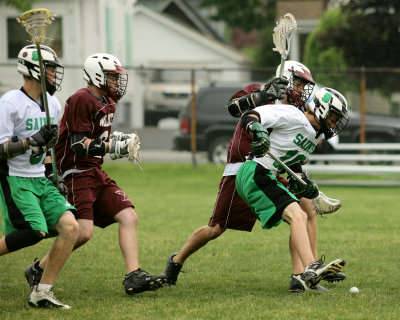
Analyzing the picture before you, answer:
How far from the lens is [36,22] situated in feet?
18.3

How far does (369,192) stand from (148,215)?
16.0ft

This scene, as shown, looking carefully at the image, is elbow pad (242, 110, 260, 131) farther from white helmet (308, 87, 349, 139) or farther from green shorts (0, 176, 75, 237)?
green shorts (0, 176, 75, 237)

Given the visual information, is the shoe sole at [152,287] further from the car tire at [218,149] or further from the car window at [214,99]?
the car window at [214,99]

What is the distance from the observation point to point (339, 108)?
6199mm

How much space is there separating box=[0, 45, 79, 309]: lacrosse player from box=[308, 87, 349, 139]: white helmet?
199 cm

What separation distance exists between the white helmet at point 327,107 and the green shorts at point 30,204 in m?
2.02

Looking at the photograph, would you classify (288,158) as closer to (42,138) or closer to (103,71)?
(103,71)

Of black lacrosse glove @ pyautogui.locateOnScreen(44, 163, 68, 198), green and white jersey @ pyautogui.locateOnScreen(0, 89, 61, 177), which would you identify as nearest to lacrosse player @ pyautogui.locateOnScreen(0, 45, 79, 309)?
green and white jersey @ pyautogui.locateOnScreen(0, 89, 61, 177)

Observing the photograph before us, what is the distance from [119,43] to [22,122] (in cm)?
2433

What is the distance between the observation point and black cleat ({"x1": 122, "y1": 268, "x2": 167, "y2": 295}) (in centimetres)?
610

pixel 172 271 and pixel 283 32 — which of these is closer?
pixel 172 271

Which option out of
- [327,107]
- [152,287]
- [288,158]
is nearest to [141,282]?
[152,287]

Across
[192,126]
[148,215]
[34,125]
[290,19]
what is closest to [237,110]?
[290,19]

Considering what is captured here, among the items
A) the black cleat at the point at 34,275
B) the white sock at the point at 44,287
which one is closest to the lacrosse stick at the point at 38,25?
the white sock at the point at 44,287
